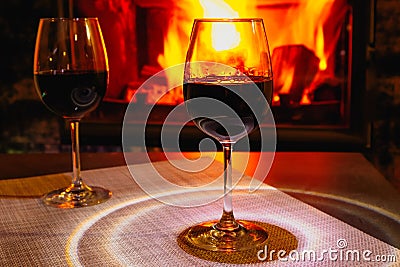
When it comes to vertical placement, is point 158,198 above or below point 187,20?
below

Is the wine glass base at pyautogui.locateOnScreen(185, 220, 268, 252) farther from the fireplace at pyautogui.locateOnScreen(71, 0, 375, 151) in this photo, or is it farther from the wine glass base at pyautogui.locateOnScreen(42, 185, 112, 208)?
the fireplace at pyautogui.locateOnScreen(71, 0, 375, 151)

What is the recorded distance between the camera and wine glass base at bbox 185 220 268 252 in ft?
2.20

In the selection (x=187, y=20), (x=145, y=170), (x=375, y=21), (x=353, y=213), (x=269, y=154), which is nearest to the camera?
(x=353, y=213)

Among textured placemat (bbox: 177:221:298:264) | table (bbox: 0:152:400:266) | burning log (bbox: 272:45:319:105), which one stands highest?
burning log (bbox: 272:45:319:105)

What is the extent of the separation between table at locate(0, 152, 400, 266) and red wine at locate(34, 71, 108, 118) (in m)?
0.14

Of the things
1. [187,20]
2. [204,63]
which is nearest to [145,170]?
[204,63]

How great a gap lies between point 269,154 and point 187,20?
3.05 feet

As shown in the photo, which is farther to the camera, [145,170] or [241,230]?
[145,170]

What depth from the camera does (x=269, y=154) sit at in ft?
3.79

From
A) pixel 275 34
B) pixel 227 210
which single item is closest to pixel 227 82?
pixel 227 210

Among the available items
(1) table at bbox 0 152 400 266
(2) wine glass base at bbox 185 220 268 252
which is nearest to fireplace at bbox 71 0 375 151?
(1) table at bbox 0 152 400 266

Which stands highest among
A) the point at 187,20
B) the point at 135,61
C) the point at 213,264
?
the point at 187,20

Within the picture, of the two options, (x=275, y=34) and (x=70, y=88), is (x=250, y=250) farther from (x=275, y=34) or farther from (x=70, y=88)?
(x=275, y=34)

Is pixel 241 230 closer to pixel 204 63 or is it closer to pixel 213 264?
pixel 213 264
